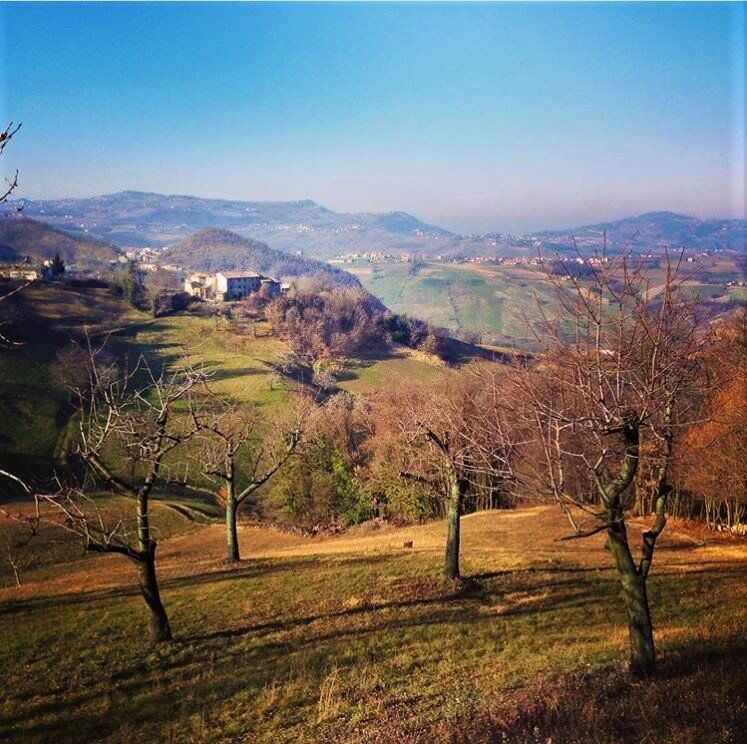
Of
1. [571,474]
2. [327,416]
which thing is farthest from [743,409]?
[327,416]

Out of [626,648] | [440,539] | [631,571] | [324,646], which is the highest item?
[631,571]

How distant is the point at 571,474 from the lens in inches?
1195

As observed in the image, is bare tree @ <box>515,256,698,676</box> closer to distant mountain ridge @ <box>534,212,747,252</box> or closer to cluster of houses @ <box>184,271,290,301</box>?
distant mountain ridge @ <box>534,212,747,252</box>

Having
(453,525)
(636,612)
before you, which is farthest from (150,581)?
(636,612)

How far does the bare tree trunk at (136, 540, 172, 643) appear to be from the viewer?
13.1 metres

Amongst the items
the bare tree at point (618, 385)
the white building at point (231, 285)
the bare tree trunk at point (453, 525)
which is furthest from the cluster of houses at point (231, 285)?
the bare tree at point (618, 385)

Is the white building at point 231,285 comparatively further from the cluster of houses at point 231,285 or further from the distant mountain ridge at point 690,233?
the distant mountain ridge at point 690,233

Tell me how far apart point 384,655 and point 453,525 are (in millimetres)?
5471

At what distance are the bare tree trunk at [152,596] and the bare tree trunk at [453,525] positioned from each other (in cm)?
816

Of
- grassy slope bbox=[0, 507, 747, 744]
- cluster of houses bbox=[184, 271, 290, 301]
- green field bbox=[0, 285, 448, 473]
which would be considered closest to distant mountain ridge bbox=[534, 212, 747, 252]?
green field bbox=[0, 285, 448, 473]

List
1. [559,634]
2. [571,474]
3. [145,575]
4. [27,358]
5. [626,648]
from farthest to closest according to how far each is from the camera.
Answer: [27,358] → [571,474] → [145,575] → [559,634] → [626,648]

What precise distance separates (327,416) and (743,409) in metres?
32.1

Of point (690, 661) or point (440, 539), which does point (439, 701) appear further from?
point (440, 539)

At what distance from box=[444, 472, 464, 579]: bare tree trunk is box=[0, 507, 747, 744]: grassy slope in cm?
59
